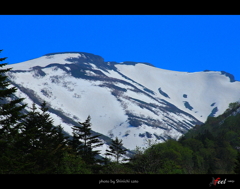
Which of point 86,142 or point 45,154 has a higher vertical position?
point 86,142

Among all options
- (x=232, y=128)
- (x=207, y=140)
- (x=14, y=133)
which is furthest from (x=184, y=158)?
(x=14, y=133)

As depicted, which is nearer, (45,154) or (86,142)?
(45,154)

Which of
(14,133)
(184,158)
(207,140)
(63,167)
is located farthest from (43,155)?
(207,140)

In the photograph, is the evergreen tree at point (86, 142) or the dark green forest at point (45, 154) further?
the evergreen tree at point (86, 142)

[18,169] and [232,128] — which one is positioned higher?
[232,128]

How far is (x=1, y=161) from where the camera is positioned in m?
30.2

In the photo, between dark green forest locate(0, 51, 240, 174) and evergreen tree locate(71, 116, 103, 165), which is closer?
dark green forest locate(0, 51, 240, 174)

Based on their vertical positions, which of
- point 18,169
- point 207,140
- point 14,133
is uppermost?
point 207,140
